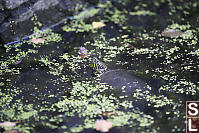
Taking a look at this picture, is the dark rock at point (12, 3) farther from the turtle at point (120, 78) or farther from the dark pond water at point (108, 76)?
the turtle at point (120, 78)

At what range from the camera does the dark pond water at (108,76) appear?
2.08 meters

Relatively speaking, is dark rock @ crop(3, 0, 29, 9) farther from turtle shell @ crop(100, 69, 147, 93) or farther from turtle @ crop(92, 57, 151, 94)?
turtle shell @ crop(100, 69, 147, 93)

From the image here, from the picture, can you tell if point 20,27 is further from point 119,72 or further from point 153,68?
point 153,68

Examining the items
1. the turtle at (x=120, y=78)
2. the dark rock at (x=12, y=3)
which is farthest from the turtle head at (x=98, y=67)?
the dark rock at (x=12, y=3)

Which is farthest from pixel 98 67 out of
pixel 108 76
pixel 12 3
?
pixel 12 3

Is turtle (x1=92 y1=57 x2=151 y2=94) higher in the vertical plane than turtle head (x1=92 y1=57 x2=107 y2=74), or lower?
lower

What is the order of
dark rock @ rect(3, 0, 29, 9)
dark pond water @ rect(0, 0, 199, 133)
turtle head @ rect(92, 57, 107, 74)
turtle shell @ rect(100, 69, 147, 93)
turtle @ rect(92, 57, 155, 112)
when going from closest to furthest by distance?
dark pond water @ rect(0, 0, 199, 133) < turtle @ rect(92, 57, 155, 112) < turtle shell @ rect(100, 69, 147, 93) < turtle head @ rect(92, 57, 107, 74) < dark rock @ rect(3, 0, 29, 9)

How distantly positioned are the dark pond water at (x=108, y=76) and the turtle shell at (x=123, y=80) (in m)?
0.02

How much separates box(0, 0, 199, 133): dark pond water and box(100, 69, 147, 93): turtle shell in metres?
0.02

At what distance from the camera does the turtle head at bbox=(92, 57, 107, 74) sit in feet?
8.58

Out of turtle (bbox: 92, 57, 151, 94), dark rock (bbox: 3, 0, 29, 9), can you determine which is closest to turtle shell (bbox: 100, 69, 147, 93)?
turtle (bbox: 92, 57, 151, 94)

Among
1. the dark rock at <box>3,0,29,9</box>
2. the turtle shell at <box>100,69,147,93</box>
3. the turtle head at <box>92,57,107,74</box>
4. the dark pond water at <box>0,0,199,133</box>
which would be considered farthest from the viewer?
the dark rock at <box>3,0,29,9</box>

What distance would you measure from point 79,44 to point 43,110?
3.66 ft

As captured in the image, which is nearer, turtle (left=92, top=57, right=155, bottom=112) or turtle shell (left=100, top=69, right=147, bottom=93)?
turtle (left=92, top=57, right=155, bottom=112)
